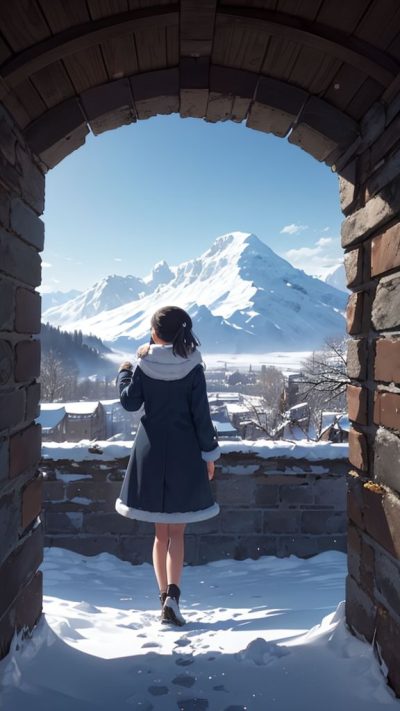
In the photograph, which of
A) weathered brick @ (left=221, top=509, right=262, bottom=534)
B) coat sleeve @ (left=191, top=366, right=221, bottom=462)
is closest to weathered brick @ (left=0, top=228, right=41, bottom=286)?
coat sleeve @ (left=191, top=366, right=221, bottom=462)

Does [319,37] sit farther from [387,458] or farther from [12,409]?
[12,409]

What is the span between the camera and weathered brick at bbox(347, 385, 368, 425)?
200 centimetres

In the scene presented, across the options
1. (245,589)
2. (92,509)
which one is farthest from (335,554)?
(92,509)

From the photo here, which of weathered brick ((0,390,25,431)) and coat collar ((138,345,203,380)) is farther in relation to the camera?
coat collar ((138,345,203,380))

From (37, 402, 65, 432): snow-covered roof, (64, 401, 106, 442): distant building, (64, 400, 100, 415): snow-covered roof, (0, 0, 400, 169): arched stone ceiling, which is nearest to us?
(0, 0, 400, 169): arched stone ceiling

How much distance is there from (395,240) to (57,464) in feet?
10.3

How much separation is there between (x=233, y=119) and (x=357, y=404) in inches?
56.9

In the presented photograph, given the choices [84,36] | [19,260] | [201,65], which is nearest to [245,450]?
[19,260]

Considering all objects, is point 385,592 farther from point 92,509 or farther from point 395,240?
point 92,509

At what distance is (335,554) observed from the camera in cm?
378

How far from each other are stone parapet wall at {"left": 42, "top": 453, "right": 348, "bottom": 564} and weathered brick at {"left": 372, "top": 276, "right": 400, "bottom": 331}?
2.15 meters

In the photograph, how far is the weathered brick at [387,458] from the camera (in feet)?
5.48

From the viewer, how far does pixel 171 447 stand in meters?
2.56

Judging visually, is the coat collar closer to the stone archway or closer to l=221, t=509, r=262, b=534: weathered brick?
the stone archway
